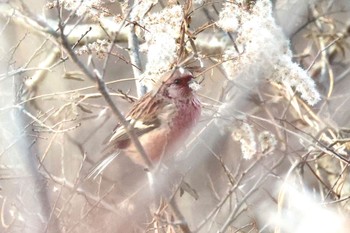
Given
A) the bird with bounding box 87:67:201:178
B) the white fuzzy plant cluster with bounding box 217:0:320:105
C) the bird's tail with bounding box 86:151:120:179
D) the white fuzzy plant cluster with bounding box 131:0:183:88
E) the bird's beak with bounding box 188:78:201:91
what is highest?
the white fuzzy plant cluster with bounding box 131:0:183:88

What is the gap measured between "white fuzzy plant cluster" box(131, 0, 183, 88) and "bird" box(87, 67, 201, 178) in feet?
0.85

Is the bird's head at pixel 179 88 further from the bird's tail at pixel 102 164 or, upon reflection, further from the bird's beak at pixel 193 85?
the bird's tail at pixel 102 164

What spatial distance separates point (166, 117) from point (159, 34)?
1.70 ft

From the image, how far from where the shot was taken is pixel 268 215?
3863 mm

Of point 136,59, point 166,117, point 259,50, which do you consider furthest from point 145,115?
point 259,50

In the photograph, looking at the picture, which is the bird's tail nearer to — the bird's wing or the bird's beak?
the bird's wing

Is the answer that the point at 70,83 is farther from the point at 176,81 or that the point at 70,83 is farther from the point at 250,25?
the point at 250,25

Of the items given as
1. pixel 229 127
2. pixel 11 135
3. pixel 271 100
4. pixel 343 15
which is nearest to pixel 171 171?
pixel 229 127

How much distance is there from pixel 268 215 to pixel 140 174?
668 mm

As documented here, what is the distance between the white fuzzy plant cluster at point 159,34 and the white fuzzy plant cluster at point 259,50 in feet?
0.53

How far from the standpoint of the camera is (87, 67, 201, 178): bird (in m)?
3.12

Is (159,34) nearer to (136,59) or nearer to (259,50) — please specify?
(259,50)

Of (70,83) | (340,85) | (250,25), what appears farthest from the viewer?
(70,83)

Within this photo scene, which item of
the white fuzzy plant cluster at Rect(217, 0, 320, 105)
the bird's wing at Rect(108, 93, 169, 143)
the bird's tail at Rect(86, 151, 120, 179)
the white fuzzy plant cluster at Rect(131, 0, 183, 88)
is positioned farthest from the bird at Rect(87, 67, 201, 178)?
the white fuzzy plant cluster at Rect(217, 0, 320, 105)
